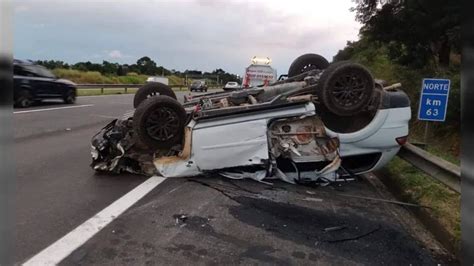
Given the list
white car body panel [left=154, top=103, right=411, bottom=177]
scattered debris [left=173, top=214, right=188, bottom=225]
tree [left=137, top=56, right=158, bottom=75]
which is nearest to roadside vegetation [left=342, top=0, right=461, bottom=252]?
white car body panel [left=154, top=103, right=411, bottom=177]

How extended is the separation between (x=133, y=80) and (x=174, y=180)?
5204 cm

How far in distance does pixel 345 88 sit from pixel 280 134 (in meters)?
1.04

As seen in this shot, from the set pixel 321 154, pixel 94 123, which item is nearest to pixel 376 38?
pixel 94 123

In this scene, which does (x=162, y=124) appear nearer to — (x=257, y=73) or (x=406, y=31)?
(x=406, y=31)

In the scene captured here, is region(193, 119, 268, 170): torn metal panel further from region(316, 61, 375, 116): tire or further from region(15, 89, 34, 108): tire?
region(15, 89, 34, 108): tire

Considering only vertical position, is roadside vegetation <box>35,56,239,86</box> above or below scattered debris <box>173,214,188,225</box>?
above

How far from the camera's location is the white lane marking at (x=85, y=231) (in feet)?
11.7

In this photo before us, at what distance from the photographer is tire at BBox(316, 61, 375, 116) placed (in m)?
6.03

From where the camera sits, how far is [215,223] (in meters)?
4.59

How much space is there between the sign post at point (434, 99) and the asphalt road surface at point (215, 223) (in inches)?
115

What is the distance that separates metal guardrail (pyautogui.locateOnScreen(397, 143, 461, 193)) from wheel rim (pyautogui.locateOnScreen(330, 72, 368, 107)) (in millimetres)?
1058

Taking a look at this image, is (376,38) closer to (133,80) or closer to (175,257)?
(175,257)

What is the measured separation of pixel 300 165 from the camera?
6.19m

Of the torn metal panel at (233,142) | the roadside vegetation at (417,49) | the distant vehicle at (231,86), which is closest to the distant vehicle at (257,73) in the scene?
the distant vehicle at (231,86)
